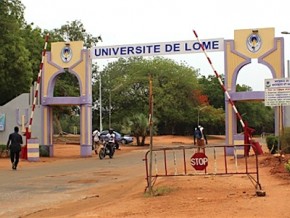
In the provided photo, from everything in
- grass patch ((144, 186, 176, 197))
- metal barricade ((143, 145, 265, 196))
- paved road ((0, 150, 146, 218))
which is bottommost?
paved road ((0, 150, 146, 218))

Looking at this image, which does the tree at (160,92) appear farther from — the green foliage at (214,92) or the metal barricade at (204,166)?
the metal barricade at (204,166)

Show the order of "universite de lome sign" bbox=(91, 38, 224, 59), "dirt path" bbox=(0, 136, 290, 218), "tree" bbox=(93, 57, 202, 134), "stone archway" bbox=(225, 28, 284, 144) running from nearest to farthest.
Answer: "dirt path" bbox=(0, 136, 290, 218)
"stone archway" bbox=(225, 28, 284, 144)
"universite de lome sign" bbox=(91, 38, 224, 59)
"tree" bbox=(93, 57, 202, 134)

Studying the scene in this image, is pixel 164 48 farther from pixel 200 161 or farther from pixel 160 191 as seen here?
pixel 160 191

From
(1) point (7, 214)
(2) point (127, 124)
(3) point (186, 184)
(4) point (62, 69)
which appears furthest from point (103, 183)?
(2) point (127, 124)

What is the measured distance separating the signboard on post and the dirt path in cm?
252

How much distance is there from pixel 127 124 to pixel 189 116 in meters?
16.8

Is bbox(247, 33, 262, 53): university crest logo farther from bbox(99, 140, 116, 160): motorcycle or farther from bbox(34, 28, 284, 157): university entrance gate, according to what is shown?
bbox(99, 140, 116, 160): motorcycle

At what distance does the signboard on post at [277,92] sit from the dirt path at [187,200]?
2.52m

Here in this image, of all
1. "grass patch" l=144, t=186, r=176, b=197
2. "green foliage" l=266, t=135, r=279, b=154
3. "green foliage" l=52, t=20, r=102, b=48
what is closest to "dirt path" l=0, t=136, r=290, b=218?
"grass patch" l=144, t=186, r=176, b=197

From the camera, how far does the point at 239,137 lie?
2669 cm

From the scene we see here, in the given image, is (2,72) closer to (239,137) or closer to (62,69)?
(62,69)

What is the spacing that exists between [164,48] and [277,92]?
1252 centimetres

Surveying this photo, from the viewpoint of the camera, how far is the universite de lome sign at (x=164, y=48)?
28812mm

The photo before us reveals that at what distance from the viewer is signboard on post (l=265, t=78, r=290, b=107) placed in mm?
17266
